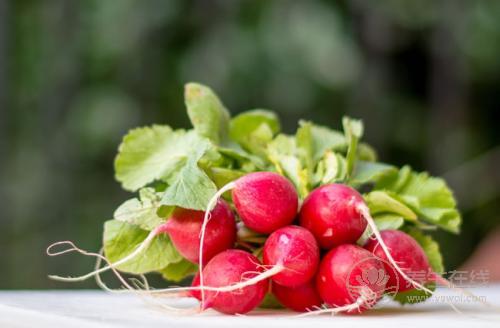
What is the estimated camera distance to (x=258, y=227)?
2.42 feet

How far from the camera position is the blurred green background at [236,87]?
8.77 ft

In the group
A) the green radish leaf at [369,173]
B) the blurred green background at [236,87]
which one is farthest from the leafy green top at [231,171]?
the blurred green background at [236,87]

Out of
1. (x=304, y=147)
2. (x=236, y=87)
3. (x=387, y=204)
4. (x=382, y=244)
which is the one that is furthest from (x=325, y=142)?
(x=236, y=87)

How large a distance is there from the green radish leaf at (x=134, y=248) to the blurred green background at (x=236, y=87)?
6.19ft

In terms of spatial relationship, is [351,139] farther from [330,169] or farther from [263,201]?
[263,201]

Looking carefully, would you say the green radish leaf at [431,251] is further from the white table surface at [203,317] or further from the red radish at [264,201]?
the red radish at [264,201]

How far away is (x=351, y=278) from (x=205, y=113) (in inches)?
12.2

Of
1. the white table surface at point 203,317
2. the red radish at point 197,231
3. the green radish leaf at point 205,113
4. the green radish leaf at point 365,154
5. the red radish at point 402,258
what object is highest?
the green radish leaf at point 205,113

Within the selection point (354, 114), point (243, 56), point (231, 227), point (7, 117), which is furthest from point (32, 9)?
point (231, 227)

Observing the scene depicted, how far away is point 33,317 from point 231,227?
0.24 metres

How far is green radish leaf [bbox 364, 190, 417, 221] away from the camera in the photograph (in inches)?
31.6

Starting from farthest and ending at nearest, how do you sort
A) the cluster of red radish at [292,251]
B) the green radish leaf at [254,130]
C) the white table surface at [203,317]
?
Answer: the green radish leaf at [254,130] < the cluster of red radish at [292,251] < the white table surface at [203,317]

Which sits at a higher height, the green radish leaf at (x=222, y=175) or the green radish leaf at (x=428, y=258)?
the green radish leaf at (x=222, y=175)

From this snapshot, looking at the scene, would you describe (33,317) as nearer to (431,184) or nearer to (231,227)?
(231,227)
